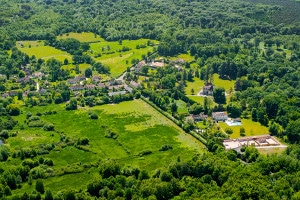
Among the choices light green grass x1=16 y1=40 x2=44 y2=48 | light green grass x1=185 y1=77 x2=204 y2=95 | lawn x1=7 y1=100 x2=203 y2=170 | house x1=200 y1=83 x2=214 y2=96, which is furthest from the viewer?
light green grass x1=16 y1=40 x2=44 y2=48

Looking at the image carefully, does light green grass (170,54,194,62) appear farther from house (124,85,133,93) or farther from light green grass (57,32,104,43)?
light green grass (57,32,104,43)

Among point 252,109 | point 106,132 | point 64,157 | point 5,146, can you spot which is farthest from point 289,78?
point 5,146

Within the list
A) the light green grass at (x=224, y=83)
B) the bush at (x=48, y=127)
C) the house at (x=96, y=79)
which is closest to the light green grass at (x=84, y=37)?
the house at (x=96, y=79)

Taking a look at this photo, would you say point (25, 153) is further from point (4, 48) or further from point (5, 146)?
point (4, 48)

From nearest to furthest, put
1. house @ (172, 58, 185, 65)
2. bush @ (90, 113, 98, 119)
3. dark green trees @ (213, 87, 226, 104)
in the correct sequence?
bush @ (90, 113, 98, 119) < dark green trees @ (213, 87, 226, 104) < house @ (172, 58, 185, 65)

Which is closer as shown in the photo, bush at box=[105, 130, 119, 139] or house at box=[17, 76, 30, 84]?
bush at box=[105, 130, 119, 139]

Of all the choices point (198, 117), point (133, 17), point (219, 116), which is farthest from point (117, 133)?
point (133, 17)

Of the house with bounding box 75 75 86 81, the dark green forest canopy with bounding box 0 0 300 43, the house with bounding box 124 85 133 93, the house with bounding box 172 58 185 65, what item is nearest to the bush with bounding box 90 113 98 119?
the house with bounding box 124 85 133 93
